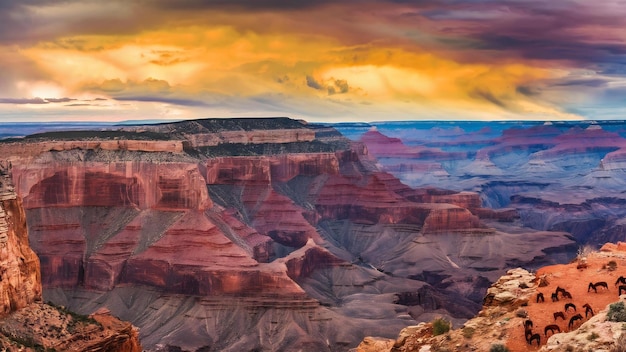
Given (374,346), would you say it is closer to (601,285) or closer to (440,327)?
(440,327)

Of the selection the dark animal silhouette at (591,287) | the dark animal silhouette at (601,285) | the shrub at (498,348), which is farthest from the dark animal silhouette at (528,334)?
the dark animal silhouette at (601,285)

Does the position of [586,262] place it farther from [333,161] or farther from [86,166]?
[333,161]

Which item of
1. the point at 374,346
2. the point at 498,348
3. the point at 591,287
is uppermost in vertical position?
the point at 591,287

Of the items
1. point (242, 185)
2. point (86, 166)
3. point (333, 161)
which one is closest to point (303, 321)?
point (86, 166)

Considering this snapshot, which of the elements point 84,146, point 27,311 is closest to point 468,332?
point 27,311

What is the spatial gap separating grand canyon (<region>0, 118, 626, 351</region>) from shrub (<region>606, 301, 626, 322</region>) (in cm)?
3777

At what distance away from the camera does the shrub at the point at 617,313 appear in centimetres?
2210

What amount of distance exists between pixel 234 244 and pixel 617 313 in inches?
3088

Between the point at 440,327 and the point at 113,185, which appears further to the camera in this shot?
the point at 113,185

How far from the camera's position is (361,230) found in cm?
14725

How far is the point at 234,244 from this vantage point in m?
98.4

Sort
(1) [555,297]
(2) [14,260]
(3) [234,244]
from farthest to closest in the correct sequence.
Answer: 1. (3) [234,244]
2. (2) [14,260]
3. (1) [555,297]

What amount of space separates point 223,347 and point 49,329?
123ft

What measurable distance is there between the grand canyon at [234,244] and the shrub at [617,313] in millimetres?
37765
